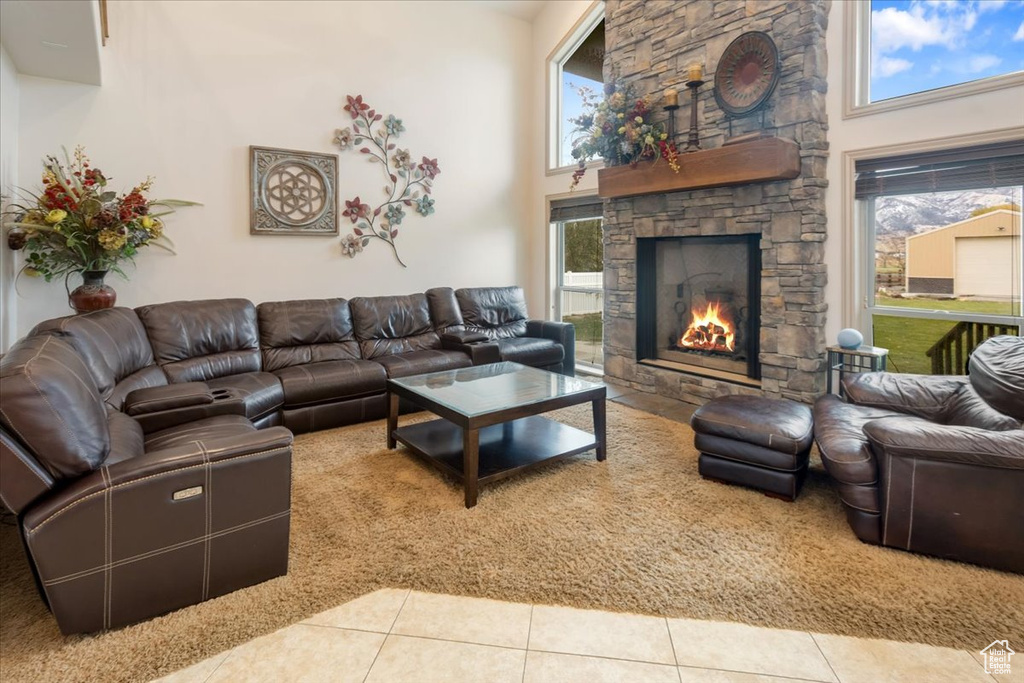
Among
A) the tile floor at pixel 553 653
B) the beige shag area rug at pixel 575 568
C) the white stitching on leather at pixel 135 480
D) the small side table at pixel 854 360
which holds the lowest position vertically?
the tile floor at pixel 553 653

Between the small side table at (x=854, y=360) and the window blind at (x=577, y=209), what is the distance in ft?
8.83

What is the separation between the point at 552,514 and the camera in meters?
2.63

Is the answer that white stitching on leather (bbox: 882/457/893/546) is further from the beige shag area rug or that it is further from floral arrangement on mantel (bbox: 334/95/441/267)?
floral arrangement on mantel (bbox: 334/95/441/267)

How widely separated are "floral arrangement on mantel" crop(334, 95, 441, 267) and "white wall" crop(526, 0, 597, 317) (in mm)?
1342

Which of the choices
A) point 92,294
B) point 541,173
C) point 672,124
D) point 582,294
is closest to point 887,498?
point 672,124

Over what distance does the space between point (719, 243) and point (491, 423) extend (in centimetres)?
291

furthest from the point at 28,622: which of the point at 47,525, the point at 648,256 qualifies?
the point at 648,256

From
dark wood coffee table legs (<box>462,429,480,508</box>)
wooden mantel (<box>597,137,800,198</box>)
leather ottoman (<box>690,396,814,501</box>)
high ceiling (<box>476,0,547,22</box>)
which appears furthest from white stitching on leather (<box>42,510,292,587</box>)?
high ceiling (<box>476,0,547,22</box>)

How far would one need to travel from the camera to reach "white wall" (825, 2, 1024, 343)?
10.2ft

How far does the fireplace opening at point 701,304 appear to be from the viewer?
4.36 m

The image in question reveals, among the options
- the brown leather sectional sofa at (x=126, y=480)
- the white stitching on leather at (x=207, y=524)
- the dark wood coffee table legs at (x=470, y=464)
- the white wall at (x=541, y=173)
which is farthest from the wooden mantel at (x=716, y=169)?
the white stitching on leather at (x=207, y=524)

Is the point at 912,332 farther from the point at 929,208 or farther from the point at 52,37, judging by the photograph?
the point at 52,37

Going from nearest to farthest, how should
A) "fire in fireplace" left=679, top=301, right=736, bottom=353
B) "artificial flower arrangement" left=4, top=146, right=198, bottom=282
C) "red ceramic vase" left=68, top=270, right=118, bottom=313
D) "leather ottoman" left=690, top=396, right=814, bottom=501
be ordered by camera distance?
"leather ottoman" left=690, top=396, right=814, bottom=501
"artificial flower arrangement" left=4, top=146, right=198, bottom=282
"red ceramic vase" left=68, top=270, right=118, bottom=313
"fire in fireplace" left=679, top=301, right=736, bottom=353

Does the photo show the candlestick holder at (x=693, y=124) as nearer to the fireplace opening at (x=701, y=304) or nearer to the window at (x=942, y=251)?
the fireplace opening at (x=701, y=304)
